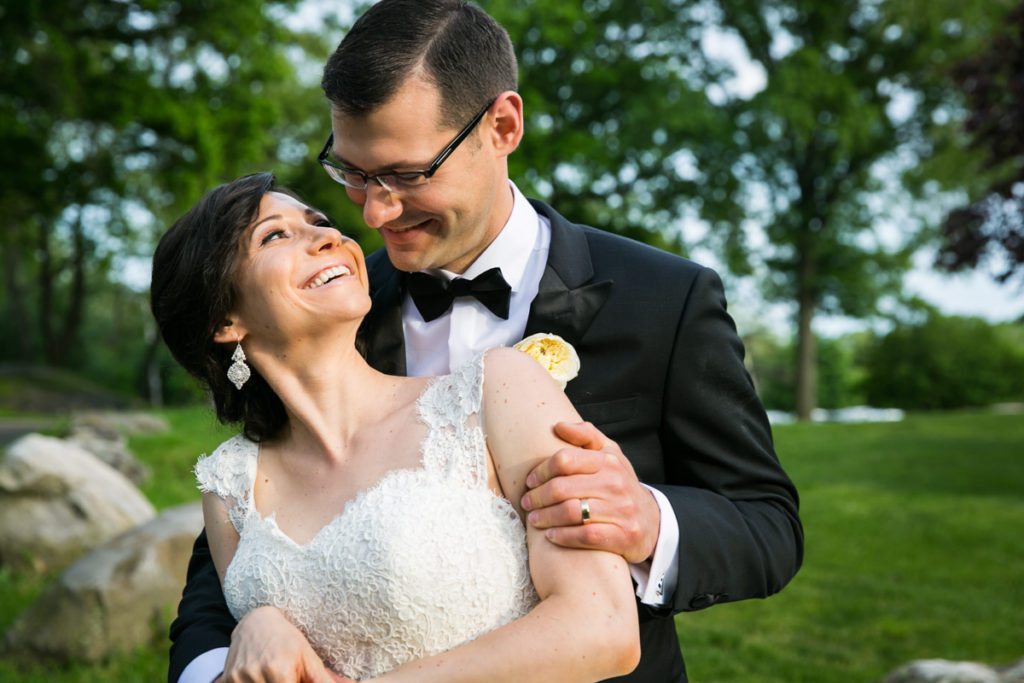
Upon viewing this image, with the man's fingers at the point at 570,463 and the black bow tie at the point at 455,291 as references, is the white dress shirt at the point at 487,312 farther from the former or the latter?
the man's fingers at the point at 570,463

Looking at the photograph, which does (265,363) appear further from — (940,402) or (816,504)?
(940,402)

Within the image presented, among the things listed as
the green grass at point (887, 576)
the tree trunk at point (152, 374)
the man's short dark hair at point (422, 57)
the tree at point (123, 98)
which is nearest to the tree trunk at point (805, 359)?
the green grass at point (887, 576)

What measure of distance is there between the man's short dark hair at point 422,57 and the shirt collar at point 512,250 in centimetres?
35

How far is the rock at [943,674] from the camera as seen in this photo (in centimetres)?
552

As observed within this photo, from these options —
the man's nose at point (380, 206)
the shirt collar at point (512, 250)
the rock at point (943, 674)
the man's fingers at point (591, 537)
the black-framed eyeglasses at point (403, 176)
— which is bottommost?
the rock at point (943, 674)

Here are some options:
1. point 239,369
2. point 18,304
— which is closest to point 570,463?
point 239,369

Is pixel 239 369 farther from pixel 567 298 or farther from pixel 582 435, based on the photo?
pixel 582 435

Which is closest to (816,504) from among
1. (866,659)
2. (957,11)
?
(866,659)

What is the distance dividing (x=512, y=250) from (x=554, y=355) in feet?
1.74

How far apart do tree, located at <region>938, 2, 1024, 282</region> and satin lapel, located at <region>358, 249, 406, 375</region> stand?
1097 centimetres

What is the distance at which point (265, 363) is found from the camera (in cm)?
299

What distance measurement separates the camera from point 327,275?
2.89 m

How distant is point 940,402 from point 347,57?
26.2 metres

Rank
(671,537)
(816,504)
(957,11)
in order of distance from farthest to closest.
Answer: (957,11) < (816,504) < (671,537)
